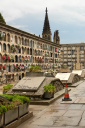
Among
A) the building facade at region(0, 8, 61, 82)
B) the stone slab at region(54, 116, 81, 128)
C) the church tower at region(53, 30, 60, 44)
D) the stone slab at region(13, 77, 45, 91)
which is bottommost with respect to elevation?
the stone slab at region(54, 116, 81, 128)

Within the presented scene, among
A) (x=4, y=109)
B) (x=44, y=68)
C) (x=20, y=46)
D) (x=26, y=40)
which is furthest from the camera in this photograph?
(x=44, y=68)

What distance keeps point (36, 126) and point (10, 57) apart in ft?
104

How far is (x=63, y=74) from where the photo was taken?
112ft

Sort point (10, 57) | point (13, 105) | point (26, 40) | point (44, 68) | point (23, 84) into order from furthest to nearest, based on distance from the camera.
A: 1. point (44, 68)
2. point (26, 40)
3. point (10, 57)
4. point (23, 84)
5. point (13, 105)

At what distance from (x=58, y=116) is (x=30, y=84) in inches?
253

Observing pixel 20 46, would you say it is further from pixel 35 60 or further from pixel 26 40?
pixel 35 60

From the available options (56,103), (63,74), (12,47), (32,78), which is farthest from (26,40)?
(56,103)

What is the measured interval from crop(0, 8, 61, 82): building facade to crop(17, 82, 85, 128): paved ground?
23.8 m

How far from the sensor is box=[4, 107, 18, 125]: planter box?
32.3ft

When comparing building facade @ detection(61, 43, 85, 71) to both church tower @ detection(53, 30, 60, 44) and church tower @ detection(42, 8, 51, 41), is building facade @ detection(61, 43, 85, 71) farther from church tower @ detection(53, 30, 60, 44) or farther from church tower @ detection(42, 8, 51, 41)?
church tower @ detection(42, 8, 51, 41)

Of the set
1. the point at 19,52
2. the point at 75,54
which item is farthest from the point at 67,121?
the point at 75,54

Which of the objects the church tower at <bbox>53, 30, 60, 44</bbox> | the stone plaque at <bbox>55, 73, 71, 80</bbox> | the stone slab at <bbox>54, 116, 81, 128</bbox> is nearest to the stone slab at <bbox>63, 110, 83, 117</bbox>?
the stone slab at <bbox>54, 116, 81, 128</bbox>

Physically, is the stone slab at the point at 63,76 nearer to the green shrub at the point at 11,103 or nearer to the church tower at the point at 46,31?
the green shrub at the point at 11,103

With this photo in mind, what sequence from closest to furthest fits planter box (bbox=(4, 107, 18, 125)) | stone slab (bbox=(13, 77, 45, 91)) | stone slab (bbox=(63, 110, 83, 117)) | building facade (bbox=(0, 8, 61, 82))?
planter box (bbox=(4, 107, 18, 125)), stone slab (bbox=(63, 110, 83, 117)), stone slab (bbox=(13, 77, 45, 91)), building facade (bbox=(0, 8, 61, 82))
